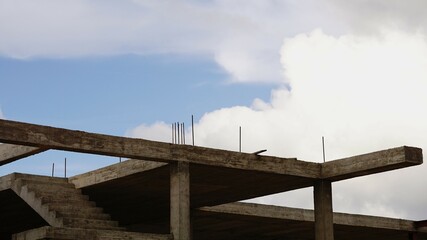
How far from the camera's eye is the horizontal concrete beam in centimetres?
3466

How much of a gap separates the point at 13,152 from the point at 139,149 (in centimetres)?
→ 539

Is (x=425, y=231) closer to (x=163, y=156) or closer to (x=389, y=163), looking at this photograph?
(x=389, y=163)

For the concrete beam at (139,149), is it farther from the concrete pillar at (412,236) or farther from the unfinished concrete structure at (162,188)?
the concrete pillar at (412,236)

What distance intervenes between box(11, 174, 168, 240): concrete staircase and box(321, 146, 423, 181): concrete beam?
20.9 ft

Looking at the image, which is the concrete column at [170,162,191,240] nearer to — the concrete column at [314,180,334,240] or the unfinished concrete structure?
the unfinished concrete structure

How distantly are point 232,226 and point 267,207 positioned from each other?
146 inches

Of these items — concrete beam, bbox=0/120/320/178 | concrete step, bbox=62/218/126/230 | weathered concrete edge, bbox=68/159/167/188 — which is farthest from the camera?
weathered concrete edge, bbox=68/159/167/188

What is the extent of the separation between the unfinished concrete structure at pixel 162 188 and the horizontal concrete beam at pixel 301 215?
40mm

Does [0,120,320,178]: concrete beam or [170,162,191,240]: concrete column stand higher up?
[0,120,320,178]: concrete beam

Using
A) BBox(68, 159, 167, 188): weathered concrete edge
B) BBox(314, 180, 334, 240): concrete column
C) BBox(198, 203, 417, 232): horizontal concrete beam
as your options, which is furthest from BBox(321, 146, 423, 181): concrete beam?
BBox(198, 203, 417, 232): horizontal concrete beam

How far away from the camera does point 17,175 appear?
29.6 metres

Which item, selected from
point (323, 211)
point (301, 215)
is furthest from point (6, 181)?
point (301, 215)

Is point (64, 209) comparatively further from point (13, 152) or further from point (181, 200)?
point (181, 200)

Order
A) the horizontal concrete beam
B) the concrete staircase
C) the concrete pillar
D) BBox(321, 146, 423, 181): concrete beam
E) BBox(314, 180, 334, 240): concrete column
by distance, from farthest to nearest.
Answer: the concrete pillar → the horizontal concrete beam → BBox(314, 180, 334, 240): concrete column → BBox(321, 146, 423, 181): concrete beam → the concrete staircase
